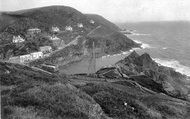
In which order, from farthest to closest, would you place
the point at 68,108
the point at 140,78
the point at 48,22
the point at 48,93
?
1. the point at 48,22
2. the point at 140,78
3. the point at 48,93
4. the point at 68,108

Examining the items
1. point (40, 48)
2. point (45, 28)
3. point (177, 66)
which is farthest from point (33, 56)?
point (177, 66)

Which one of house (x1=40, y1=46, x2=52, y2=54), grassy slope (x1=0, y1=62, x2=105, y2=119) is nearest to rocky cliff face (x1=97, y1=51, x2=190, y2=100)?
grassy slope (x1=0, y1=62, x2=105, y2=119)

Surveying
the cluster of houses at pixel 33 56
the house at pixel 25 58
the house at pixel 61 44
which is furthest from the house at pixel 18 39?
the house at pixel 25 58

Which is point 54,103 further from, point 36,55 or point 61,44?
point 61,44

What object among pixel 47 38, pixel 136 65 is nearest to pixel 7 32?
pixel 47 38

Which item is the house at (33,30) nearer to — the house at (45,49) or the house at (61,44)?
the house at (61,44)

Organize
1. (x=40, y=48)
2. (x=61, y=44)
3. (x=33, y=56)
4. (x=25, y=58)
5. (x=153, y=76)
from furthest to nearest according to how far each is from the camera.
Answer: (x=61, y=44), (x=40, y=48), (x=33, y=56), (x=25, y=58), (x=153, y=76)

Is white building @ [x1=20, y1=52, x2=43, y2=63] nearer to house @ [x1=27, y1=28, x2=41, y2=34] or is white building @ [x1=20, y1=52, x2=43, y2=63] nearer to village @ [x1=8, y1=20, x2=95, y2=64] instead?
village @ [x1=8, y1=20, x2=95, y2=64]

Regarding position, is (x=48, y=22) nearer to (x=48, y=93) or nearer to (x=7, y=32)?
(x=7, y=32)
